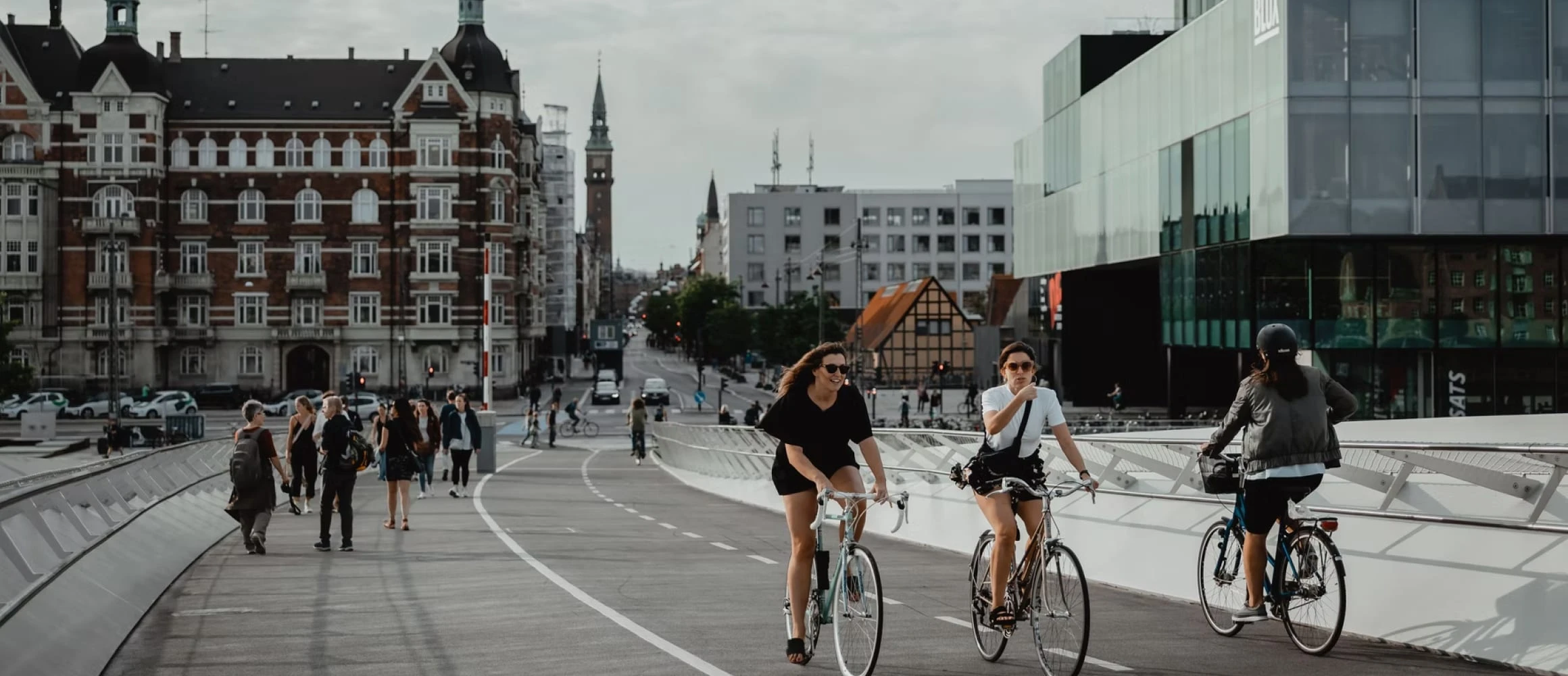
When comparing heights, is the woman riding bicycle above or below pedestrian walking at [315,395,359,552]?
above

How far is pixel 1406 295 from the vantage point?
135 ft

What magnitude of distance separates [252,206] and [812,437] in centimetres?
8629

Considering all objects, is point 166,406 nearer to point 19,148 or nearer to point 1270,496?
→ point 19,148

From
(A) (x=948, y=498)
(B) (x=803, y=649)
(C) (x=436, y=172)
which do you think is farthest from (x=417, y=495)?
(C) (x=436, y=172)

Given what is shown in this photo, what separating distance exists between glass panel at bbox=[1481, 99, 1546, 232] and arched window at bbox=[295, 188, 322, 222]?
65514mm

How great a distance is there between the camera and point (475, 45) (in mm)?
92375

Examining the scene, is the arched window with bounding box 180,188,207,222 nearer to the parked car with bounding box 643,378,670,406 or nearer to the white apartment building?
the parked car with bounding box 643,378,670,406

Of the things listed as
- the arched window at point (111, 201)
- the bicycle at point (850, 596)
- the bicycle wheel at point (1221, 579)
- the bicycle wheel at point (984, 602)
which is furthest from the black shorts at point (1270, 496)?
the arched window at point (111, 201)

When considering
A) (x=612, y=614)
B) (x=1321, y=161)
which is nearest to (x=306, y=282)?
(x=1321, y=161)

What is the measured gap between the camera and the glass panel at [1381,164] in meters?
39.6

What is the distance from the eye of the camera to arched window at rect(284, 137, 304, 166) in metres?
89.0

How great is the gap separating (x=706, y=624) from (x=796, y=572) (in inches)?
90.1

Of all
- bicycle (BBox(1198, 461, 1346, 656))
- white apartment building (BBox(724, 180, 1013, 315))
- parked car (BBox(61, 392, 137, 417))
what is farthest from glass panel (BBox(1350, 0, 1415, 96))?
white apartment building (BBox(724, 180, 1013, 315))

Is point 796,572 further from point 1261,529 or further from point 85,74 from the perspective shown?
point 85,74
